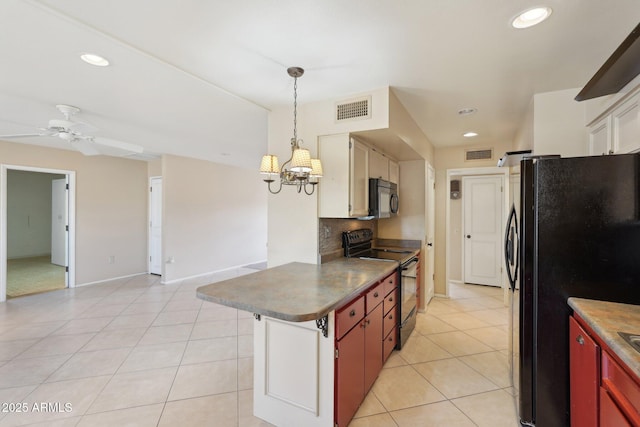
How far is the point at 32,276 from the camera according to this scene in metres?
5.60

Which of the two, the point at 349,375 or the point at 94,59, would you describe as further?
the point at 94,59

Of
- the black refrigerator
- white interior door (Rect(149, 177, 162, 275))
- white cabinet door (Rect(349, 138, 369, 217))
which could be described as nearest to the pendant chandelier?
white cabinet door (Rect(349, 138, 369, 217))

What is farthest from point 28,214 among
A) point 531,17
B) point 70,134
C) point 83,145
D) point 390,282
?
point 531,17

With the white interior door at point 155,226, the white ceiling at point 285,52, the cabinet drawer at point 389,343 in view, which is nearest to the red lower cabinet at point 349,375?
the cabinet drawer at point 389,343

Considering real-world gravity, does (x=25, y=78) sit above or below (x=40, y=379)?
above

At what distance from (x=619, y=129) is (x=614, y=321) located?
132cm

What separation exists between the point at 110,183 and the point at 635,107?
22.8ft

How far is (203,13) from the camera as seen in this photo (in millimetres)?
1463

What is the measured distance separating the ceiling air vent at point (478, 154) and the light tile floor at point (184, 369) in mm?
2204

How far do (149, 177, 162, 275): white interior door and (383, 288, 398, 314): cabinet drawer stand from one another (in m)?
5.04

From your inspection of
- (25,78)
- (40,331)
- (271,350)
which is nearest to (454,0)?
(271,350)

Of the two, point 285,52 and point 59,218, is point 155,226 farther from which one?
point 285,52

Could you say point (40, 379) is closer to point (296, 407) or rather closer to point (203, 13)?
point (296, 407)

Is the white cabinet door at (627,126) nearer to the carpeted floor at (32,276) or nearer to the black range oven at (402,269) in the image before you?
the black range oven at (402,269)
